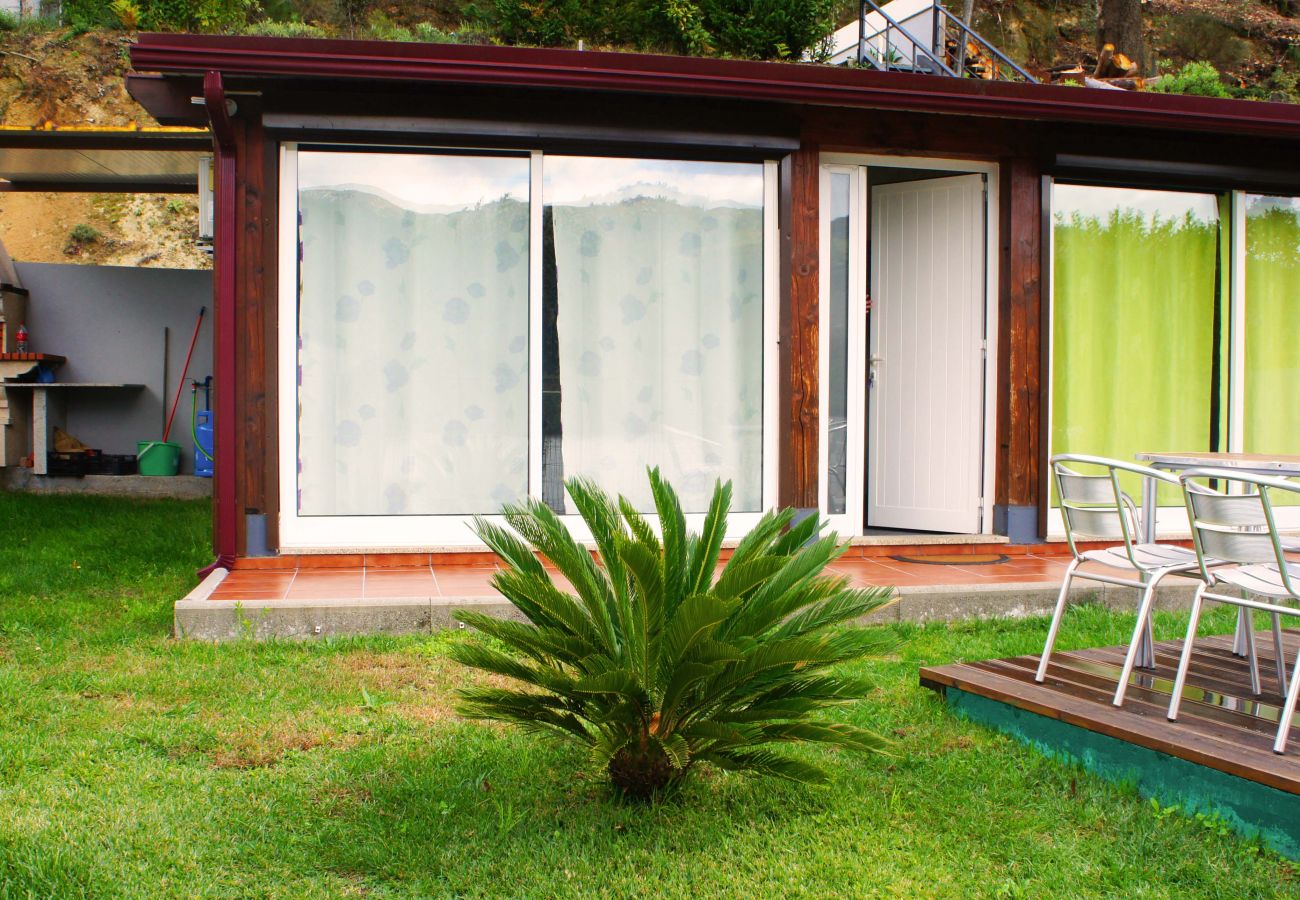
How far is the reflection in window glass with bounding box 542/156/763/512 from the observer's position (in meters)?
6.27

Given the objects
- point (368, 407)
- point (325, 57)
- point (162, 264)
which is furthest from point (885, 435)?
point (162, 264)

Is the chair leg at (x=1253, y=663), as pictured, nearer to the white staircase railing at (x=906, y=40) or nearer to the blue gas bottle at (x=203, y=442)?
the blue gas bottle at (x=203, y=442)

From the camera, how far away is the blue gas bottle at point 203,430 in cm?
1034

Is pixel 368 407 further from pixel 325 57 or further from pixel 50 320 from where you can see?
pixel 50 320

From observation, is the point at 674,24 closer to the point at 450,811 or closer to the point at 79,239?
the point at 79,239

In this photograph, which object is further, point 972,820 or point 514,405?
point 514,405

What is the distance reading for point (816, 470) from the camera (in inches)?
251

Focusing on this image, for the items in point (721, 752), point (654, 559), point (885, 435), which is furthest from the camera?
point (885, 435)

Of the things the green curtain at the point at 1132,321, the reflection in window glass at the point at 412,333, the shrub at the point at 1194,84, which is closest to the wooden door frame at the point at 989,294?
the green curtain at the point at 1132,321

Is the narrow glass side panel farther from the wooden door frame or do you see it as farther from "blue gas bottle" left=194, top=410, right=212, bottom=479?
"blue gas bottle" left=194, top=410, right=212, bottom=479

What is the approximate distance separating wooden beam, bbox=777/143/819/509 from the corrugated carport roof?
432 cm

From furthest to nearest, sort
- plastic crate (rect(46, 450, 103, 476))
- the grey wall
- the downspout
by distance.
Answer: the grey wall < plastic crate (rect(46, 450, 103, 476)) < the downspout

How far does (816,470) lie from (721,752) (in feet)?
12.3

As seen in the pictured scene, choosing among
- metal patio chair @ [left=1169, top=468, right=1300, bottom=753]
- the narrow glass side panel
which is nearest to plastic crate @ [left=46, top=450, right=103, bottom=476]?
the narrow glass side panel
